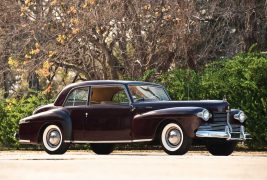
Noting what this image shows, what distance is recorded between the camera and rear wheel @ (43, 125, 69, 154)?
57.2 ft

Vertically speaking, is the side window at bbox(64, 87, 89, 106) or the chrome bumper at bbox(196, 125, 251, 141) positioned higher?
the side window at bbox(64, 87, 89, 106)

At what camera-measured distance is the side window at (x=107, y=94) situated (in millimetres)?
17031

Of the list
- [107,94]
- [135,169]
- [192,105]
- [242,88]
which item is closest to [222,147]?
[192,105]

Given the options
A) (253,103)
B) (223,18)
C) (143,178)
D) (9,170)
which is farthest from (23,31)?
(143,178)

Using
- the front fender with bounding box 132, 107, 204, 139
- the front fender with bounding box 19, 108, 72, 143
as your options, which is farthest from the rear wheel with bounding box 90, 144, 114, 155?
the front fender with bounding box 132, 107, 204, 139

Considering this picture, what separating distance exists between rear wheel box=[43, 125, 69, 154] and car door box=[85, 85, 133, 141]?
720mm

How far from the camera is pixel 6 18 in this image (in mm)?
26703

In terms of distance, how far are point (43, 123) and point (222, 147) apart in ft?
13.0

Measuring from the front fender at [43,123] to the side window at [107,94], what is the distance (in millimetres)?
706

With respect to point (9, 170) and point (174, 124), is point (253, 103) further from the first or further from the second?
point (9, 170)

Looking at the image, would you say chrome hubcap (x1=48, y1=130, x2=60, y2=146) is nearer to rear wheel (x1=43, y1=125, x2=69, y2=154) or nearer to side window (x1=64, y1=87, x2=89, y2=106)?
rear wheel (x1=43, y1=125, x2=69, y2=154)

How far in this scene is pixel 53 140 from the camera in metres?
17.6

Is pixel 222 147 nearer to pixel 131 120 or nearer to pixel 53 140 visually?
pixel 131 120

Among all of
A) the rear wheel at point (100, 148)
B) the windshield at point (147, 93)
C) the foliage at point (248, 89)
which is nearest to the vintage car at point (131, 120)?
the windshield at point (147, 93)
